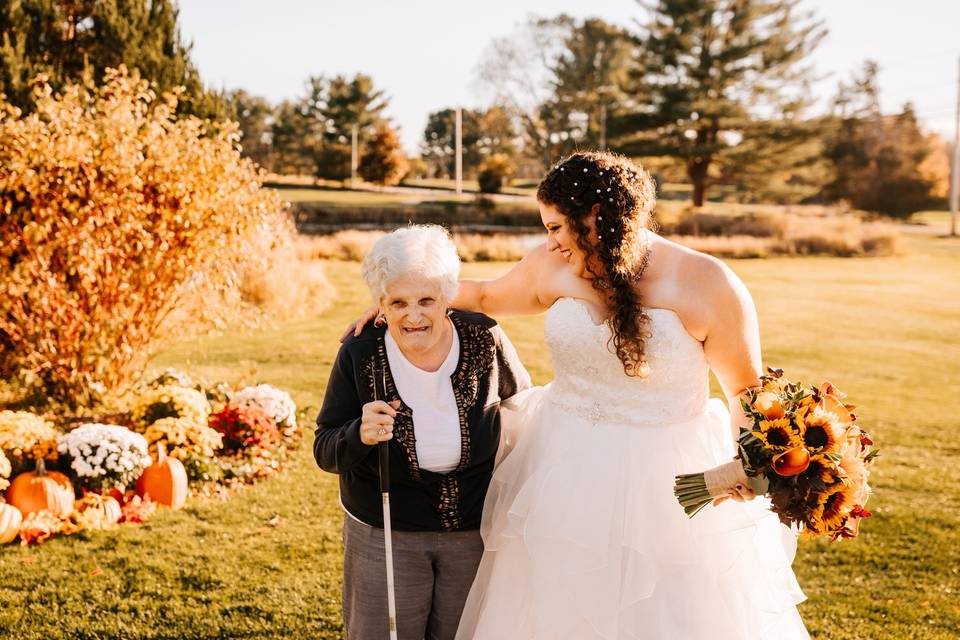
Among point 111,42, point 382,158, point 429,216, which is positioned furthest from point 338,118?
point 111,42

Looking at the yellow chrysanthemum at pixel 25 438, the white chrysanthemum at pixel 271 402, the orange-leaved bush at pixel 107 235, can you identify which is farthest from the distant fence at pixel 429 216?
the yellow chrysanthemum at pixel 25 438

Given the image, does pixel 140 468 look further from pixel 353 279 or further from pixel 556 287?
pixel 353 279

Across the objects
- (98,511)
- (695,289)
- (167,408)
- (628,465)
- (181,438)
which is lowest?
(98,511)

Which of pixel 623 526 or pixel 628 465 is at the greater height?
pixel 628 465

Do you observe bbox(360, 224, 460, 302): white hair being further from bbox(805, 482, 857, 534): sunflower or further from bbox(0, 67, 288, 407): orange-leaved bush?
bbox(0, 67, 288, 407): orange-leaved bush

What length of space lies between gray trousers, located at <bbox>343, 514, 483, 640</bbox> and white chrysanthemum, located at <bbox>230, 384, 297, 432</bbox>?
12.7ft

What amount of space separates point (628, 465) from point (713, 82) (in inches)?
1452

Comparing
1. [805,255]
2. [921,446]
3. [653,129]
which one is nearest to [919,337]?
[921,446]

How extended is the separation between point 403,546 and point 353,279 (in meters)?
15.1

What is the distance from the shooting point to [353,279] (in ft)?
57.1

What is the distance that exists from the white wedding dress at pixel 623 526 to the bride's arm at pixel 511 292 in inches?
11.3


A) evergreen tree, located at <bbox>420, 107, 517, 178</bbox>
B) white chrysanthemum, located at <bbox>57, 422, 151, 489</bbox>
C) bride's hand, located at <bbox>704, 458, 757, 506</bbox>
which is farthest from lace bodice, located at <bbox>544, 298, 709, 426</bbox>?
evergreen tree, located at <bbox>420, 107, 517, 178</bbox>

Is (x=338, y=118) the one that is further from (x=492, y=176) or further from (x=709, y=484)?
(x=709, y=484)

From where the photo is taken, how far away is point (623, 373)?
2656 millimetres
